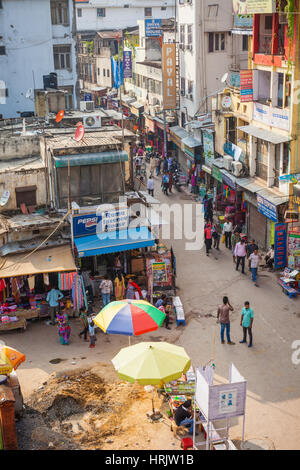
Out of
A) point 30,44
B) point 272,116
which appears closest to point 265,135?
point 272,116

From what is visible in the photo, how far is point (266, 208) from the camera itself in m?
21.5

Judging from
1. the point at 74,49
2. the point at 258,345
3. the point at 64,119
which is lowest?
the point at 258,345

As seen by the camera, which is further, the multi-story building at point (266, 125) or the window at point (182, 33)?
the window at point (182, 33)

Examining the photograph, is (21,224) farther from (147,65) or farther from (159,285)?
(147,65)

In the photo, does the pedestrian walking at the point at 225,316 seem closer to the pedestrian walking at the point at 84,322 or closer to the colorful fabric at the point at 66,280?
the pedestrian walking at the point at 84,322

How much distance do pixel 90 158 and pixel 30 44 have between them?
18.9 m

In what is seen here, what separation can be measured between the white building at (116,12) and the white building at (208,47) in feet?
111

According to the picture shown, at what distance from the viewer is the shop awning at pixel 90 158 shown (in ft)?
62.9

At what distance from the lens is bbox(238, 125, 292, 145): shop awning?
2077 centimetres

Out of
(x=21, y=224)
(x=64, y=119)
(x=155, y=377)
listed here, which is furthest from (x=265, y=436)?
(x=64, y=119)

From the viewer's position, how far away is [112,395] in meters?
13.7

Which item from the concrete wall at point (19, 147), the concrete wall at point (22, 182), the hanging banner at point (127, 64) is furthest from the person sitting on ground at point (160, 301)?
the hanging banner at point (127, 64)
